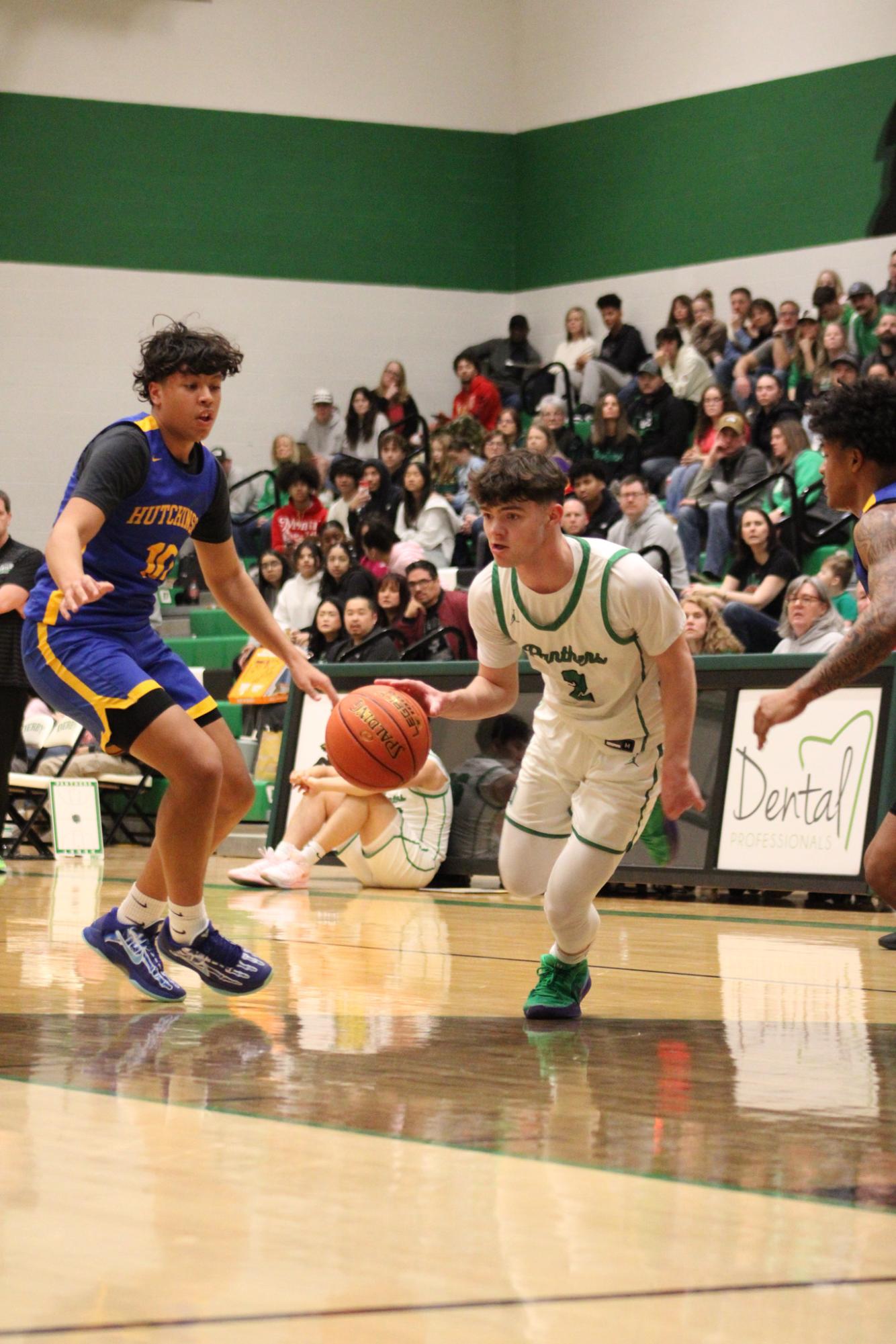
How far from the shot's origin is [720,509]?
14.5m

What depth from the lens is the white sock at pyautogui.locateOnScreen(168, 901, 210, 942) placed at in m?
4.95

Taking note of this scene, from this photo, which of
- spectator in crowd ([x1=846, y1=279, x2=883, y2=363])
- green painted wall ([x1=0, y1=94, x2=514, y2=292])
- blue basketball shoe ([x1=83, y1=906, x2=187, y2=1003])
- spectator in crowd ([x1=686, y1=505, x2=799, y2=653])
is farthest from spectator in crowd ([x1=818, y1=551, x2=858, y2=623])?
green painted wall ([x1=0, y1=94, x2=514, y2=292])

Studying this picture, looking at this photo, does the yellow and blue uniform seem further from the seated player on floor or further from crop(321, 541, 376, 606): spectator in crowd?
crop(321, 541, 376, 606): spectator in crowd

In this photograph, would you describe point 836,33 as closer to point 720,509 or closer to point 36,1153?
point 720,509

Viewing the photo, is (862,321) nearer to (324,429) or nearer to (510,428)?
(510,428)

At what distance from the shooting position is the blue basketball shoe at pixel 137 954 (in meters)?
5.05

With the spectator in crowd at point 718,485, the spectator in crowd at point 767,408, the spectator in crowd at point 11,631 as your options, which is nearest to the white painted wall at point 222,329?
the spectator in crowd at point 718,485

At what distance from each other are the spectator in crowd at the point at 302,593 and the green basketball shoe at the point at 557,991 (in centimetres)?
1071

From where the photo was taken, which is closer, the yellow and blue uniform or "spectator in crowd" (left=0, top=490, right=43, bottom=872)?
the yellow and blue uniform

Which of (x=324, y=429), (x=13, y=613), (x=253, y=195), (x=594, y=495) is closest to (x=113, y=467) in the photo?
(x=13, y=613)

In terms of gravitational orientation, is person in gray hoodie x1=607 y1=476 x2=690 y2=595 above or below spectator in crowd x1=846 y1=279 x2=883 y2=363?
below

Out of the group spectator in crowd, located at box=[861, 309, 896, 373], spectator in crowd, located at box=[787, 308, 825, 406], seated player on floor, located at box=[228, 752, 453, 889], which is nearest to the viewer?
seated player on floor, located at box=[228, 752, 453, 889]

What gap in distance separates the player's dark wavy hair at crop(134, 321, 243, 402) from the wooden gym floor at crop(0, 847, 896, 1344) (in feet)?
5.77

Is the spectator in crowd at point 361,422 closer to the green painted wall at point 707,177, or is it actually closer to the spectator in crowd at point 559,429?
the spectator in crowd at point 559,429
